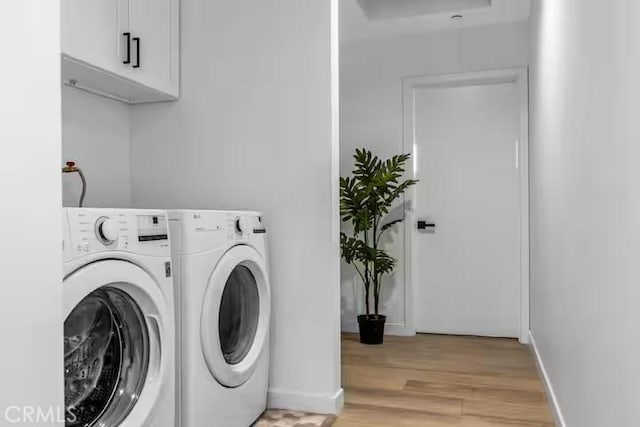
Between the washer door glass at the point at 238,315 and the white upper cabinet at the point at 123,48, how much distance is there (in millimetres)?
932

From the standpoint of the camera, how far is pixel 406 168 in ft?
13.2

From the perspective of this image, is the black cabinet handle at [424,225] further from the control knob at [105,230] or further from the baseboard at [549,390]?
the control knob at [105,230]

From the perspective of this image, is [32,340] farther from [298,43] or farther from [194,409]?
[298,43]

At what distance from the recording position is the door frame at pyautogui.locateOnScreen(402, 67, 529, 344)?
147 inches

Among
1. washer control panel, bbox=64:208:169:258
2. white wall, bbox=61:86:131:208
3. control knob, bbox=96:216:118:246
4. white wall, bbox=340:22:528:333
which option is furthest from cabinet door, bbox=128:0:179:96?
white wall, bbox=340:22:528:333

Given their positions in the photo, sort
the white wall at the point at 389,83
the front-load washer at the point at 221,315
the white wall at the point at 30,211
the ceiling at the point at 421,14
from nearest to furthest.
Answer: the white wall at the point at 30,211
the front-load washer at the point at 221,315
the ceiling at the point at 421,14
the white wall at the point at 389,83

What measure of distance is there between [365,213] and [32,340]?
2.85 meters

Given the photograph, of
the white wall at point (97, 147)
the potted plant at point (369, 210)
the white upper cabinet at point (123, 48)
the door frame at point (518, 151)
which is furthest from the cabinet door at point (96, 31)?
the door frame at point (518, 151)

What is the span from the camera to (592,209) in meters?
1.50

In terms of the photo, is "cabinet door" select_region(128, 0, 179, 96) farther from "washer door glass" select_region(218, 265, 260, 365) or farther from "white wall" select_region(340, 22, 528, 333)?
"white wall" select_region(340, 22, 528, 333)

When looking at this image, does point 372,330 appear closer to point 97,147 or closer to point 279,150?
point 279,150

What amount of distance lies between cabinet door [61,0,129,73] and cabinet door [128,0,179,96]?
0.22 ft

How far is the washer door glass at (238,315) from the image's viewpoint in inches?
83.7

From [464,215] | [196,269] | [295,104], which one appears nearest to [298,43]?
[295,104]
